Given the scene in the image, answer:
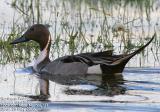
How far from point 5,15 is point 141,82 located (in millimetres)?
5701

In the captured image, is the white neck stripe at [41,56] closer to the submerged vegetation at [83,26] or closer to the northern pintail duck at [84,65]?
the northern pintail duck at [84,65]

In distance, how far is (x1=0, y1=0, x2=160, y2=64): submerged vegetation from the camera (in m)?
12.7

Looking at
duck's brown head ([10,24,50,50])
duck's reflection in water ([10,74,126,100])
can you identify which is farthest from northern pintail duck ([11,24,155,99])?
duck's brown head ([10,24,50,50])

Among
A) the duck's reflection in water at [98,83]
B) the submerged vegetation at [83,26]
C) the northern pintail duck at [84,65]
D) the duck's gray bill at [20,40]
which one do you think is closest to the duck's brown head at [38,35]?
the duck's gray bill at [20,40]

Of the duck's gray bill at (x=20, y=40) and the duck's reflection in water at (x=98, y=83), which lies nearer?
the duck's reflection in water at (x=98, y=83)

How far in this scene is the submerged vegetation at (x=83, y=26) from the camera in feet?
41.5

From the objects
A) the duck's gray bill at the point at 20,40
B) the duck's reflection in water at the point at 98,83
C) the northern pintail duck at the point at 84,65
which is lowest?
the duck's reflection in water at the point at 98,83

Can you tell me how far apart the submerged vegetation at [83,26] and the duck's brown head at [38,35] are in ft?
0.87

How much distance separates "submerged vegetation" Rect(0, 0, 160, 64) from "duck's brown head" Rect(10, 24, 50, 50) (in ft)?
0.87

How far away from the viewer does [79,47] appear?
42.6ft

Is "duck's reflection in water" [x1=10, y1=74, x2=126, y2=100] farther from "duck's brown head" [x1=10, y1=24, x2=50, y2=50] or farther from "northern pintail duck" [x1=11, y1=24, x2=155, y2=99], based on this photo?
"duck's brown head" [x1=10, y1=24, x2=50, y2=50]

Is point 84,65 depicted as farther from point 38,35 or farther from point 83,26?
point 83,26

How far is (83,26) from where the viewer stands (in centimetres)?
1467

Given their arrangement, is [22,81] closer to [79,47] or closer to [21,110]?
[21,110]
